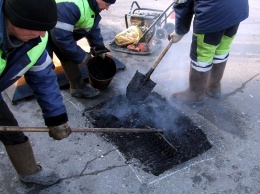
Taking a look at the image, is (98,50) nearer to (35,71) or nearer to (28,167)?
(35,71)

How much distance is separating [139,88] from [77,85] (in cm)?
99

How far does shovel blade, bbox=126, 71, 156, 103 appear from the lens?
4.27 meters

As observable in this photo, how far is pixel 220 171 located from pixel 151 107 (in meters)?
1.41

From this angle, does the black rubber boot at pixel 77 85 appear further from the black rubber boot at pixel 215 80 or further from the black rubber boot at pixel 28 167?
the black rubber boot at pixel 215 80

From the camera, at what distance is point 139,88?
427 cm

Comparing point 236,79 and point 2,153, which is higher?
point 2,153

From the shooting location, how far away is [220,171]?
339 cm

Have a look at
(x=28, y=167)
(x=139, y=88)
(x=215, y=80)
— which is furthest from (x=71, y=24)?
(x=215, y=80)

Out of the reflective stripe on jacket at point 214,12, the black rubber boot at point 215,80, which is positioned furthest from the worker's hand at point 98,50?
the black rubber boot at point 215,80

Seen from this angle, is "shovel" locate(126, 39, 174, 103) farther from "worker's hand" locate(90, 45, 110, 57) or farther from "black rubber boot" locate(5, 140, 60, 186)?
"black rubber boot" locate(5, 140, 60, 186)

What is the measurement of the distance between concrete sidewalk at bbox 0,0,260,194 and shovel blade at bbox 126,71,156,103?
457 millimetres

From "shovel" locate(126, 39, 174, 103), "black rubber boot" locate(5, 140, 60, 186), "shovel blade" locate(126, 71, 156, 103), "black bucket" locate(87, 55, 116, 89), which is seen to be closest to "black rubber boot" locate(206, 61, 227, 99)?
"shovel" locate(126, 39, 174, 103)

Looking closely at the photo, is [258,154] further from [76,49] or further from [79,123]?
[76,49]

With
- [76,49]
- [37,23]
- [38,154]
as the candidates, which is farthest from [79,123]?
[37,23]
